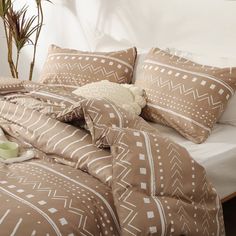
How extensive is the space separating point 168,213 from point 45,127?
2.25ft

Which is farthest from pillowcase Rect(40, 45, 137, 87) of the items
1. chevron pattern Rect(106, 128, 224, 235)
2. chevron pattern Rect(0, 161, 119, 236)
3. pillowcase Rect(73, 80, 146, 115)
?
chevron pattern Rect(0, 161, 119, 236)

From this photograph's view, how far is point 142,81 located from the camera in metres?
2.51

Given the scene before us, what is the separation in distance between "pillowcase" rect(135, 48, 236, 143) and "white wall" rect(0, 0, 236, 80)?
34cm

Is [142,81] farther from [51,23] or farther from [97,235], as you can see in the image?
[51,23]

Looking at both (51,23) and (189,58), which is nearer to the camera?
(189,58)

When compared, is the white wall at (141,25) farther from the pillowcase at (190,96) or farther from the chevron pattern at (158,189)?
the chevron pattern at (158,189)

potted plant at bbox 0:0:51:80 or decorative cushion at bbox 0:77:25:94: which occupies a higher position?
potted plant at bbox 0:0:51:80

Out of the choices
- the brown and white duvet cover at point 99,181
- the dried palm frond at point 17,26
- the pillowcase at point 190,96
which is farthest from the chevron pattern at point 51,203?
the dried palm frond at point 17,26

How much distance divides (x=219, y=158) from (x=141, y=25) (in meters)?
1.36

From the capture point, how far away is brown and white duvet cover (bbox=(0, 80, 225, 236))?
145cm

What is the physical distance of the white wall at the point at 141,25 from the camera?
8.63ft

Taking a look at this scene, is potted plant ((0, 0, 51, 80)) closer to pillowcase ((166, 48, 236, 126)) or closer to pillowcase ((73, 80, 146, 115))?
pillowcase ((73, 80, 146, 115))

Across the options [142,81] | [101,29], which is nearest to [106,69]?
[142,81]

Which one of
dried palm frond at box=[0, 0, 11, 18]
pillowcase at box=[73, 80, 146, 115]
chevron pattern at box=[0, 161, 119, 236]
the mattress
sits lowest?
the mattress
